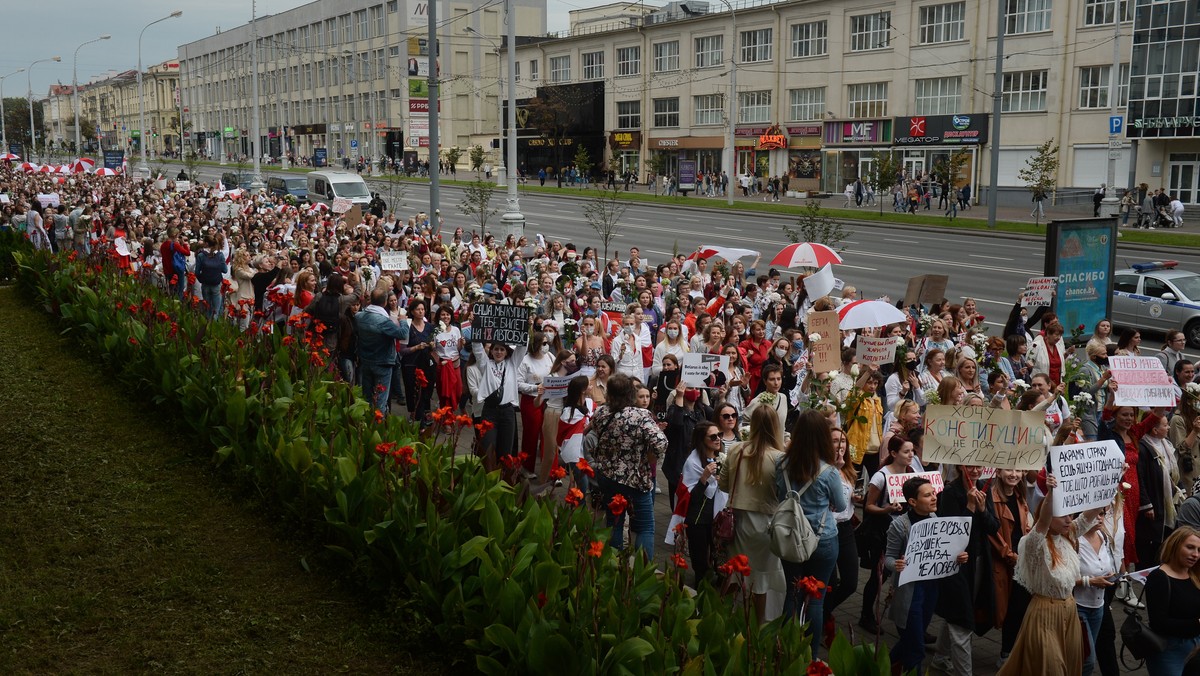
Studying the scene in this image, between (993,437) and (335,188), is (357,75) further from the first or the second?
(993,437)

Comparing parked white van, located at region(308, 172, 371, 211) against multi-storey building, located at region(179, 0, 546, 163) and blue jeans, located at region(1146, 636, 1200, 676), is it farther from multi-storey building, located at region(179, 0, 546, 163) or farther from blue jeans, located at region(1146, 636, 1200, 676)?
multi-storey building, located at region(179, 0, 546, 163)

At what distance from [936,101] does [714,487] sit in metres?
52.2

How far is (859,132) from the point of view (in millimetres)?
58969

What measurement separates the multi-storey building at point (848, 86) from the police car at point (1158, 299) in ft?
67.3

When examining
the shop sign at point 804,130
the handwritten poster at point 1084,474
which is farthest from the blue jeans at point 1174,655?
the shop sign at point 804,130

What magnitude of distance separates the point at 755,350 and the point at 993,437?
17.8 feet

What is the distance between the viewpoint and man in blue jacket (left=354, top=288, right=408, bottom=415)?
11.7 metres

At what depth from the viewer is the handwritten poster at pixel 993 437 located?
7207 mm

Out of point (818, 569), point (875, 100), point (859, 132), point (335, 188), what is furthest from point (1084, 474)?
point (875, 100)

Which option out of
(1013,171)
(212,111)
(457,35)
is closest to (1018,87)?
(1013,171)

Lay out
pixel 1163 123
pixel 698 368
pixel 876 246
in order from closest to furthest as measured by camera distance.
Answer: pixel 698 368 < pixel 876 246 < pixel 1163 123

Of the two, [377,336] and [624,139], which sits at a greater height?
[624,139]

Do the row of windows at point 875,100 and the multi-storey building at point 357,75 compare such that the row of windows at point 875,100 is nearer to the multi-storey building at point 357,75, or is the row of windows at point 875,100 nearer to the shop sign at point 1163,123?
the shop sign at point 1163,123

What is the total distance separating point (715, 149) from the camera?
68.2m
